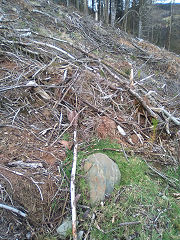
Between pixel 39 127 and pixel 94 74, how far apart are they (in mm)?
1939

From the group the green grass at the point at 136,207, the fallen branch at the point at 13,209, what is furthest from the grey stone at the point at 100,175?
the fallen branch at the point at 13,209

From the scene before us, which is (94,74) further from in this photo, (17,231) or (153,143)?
(17,231)

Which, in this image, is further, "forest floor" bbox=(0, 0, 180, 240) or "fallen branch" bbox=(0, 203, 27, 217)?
"forest floor" bbox=(0, 0, 180, 240)

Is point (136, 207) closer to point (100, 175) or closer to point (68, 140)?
point (100, 175)

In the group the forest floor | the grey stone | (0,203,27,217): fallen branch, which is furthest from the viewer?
the grey stone

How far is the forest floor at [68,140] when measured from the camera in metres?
2.03

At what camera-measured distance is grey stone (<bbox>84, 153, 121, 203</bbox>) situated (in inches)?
87.2

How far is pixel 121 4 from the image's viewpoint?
1994cm

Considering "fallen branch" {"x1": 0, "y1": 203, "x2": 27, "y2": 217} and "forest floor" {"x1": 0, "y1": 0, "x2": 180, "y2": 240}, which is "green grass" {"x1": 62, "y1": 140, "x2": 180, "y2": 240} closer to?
"forest floor" {"x1": 0, "y1": 0, "x2": 180, "y2": 240}

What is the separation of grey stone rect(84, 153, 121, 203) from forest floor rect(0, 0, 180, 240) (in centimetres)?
12

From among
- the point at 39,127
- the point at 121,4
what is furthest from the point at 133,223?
the point at 121,4

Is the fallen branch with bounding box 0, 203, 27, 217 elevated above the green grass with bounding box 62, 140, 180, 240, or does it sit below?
above

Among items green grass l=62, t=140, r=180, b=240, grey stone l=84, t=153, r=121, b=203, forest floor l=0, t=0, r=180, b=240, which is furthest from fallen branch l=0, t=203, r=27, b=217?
grey stone l=84, t=153, r=121, b=203

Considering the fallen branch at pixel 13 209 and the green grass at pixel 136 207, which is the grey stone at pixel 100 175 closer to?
the green grass at pixel 136 207
